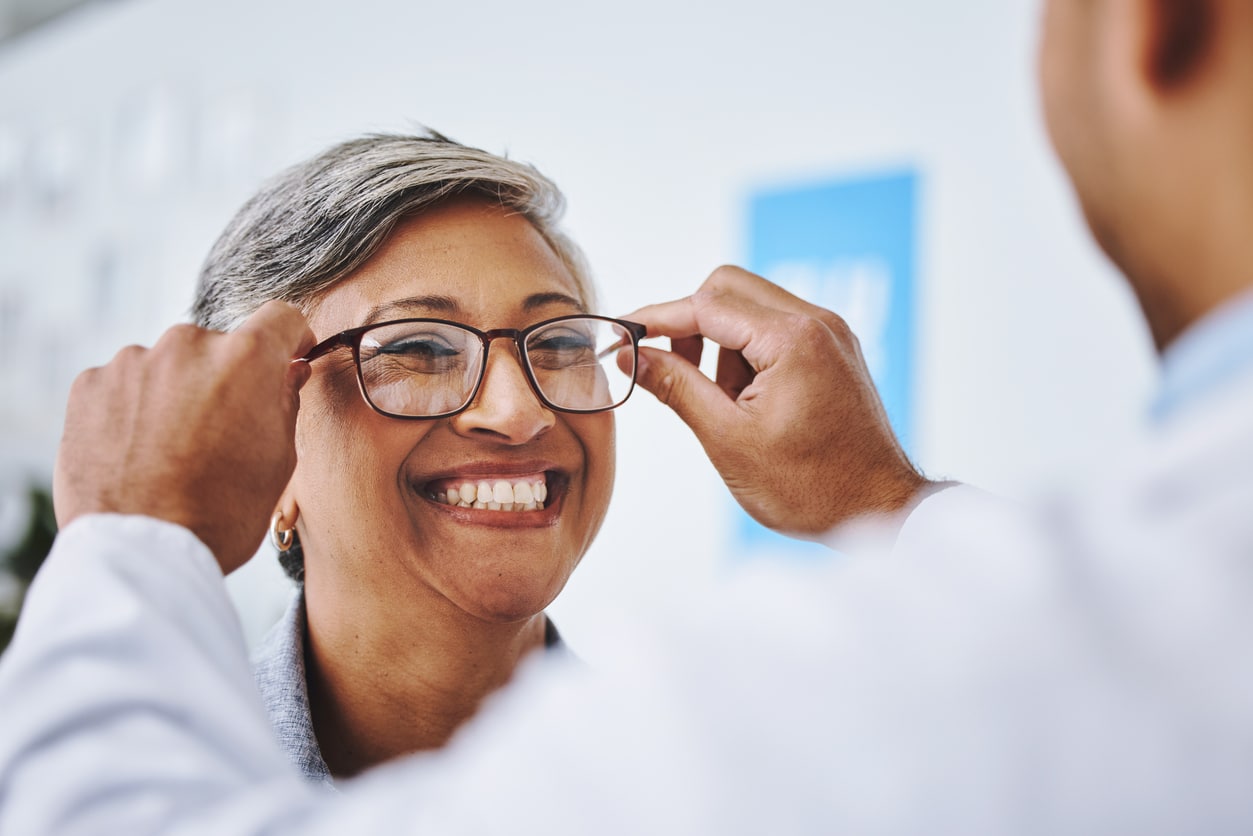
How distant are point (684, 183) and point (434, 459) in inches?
113

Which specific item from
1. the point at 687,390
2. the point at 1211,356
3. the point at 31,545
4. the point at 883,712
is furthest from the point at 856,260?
the point at 31,545

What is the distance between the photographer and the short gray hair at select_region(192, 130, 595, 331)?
163 cm

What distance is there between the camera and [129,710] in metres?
0.77

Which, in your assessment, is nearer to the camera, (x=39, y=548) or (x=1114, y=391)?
(x=1114, y=391)

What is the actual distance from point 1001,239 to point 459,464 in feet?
7.63

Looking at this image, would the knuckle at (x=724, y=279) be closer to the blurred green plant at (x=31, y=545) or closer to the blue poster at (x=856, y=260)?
the blue poster at (x=856, y=260)

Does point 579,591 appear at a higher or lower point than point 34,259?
lower

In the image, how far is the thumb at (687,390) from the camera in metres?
1.60

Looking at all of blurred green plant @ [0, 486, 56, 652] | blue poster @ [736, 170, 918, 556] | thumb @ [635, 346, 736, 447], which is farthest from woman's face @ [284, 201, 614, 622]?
blurred green plant @ [0, 486, 56, 652]

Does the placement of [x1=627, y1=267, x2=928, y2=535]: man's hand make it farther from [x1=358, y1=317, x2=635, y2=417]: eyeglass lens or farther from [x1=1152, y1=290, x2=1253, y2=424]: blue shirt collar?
[x1=1152, y1=290, x2=1253, y2=424]: blue shirt collar

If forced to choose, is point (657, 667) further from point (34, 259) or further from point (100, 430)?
point (34, 259)

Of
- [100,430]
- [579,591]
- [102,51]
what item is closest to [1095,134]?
[100,430]

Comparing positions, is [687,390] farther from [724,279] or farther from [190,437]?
[190,437]

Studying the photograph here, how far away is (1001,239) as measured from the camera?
3400mm
